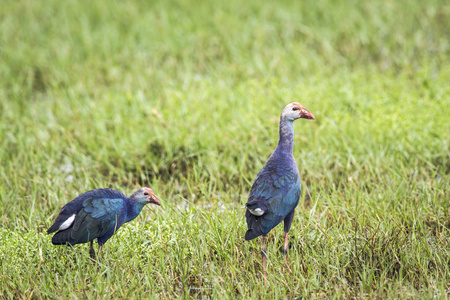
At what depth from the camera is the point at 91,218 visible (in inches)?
132

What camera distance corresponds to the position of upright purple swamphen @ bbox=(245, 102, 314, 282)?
3316 millimetres

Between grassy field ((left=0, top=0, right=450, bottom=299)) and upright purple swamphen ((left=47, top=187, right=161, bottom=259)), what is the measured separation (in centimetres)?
21

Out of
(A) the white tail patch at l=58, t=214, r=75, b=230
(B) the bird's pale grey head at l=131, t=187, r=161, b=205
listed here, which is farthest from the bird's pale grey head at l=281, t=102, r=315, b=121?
(A) the white tail patch at l=58, t=214, r=75, b=230

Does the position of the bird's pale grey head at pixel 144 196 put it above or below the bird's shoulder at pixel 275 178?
below

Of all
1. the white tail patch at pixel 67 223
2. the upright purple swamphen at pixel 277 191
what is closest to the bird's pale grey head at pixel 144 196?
the white tail patch at pixel 67 223

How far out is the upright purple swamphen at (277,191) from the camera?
10.9 ft

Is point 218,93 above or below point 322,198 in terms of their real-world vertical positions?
above

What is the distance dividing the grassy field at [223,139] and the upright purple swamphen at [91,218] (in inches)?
8.3

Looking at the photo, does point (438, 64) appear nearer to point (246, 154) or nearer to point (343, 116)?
point (343, 116)

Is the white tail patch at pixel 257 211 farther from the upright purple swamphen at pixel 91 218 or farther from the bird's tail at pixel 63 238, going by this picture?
the bird's tail at pixel 63 238

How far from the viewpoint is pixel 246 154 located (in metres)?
5.19

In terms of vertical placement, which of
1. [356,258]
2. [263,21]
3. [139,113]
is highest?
[263,21]

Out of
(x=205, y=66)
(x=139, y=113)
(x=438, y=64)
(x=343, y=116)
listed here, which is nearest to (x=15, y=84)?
(x=139, y=113)

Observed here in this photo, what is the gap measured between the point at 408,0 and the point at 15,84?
5.59 meters
